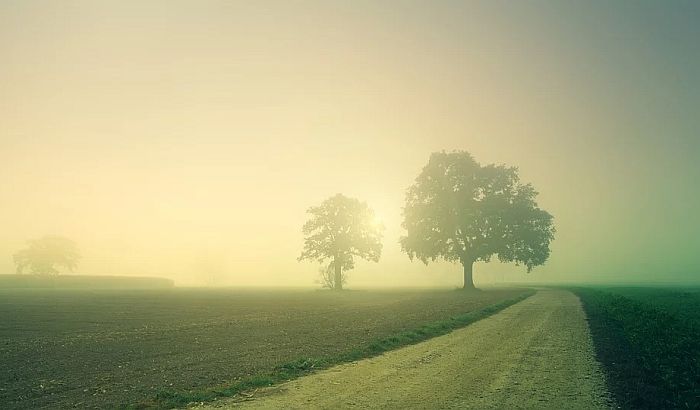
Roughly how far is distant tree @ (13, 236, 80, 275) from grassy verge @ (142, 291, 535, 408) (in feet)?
483

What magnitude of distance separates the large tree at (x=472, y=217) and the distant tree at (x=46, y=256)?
12047 centimetres

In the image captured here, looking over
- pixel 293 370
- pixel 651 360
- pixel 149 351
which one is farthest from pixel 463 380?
pixel 149 351

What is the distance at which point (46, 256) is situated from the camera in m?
134

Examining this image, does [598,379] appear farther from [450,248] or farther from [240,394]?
[450,248]

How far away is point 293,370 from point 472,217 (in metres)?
54.7

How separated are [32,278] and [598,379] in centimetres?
14956

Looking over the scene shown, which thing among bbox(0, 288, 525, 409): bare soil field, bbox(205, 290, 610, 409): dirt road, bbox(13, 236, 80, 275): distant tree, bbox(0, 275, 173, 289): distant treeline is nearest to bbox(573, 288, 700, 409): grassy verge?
bbox(205, 290, 610, 409): dirt road

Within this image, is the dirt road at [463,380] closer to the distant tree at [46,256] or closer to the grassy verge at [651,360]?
the grassy verge at [651,360]

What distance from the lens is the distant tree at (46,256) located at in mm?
132250

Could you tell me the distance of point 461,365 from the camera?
1467 centimetres

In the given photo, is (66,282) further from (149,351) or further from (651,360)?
(651,360)

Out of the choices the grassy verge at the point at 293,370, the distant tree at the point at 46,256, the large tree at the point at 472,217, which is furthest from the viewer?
the distant tree at the point at 46,256

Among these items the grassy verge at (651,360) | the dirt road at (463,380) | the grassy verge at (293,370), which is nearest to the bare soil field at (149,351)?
the grassy verge at (293,370)

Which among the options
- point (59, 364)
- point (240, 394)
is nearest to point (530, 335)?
point (240, 394)
